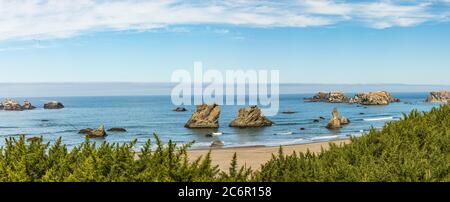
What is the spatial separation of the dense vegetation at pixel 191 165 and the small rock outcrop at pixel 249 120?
6026cm

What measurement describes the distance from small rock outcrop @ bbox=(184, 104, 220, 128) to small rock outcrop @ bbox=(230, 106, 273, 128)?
323 centimetres

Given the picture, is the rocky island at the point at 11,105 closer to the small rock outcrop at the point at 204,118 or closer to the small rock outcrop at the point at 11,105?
the small rock outcrop at the point at 11,105

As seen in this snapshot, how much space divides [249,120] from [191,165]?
62330mm

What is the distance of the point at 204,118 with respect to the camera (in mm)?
65562

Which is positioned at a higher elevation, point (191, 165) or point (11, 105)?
point (191, 165)

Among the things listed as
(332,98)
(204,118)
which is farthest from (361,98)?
(204,118)

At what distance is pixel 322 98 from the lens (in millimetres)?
130000

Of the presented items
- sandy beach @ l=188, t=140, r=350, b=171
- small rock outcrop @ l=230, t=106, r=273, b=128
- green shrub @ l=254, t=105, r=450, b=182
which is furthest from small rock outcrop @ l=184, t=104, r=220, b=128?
green shrub @ l=254, t=105, r=450, b=182

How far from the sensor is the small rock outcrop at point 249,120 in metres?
68.0

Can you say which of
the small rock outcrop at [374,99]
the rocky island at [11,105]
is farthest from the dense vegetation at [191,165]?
the small rock outcrop at [374,99]

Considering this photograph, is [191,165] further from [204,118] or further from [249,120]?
[249,120]

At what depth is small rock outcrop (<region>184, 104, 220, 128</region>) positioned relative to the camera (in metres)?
64.4

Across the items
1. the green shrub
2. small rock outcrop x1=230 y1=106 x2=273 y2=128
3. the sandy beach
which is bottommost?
small rock outcrop x1=230 y1=106 x2=273 y2=128

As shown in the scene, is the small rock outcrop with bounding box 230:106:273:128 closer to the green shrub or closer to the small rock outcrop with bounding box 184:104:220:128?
the small rock outcrop with bounding box 184:104:220:128
